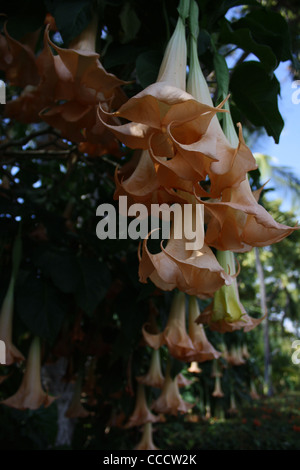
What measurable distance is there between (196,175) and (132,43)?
561 mm

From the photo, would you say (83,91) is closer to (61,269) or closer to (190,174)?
(190,174)

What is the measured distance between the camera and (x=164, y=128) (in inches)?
18.4

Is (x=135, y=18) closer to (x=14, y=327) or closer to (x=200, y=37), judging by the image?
(x=200, y=37)

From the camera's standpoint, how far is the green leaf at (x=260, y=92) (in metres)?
0.78

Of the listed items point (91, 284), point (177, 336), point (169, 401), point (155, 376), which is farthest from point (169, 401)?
point (91, 284)

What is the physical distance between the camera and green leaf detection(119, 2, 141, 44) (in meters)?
0.82

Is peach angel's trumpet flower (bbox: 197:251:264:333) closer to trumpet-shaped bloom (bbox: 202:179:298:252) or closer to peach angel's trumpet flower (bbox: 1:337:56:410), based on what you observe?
trumpet-shaped bloom (bbox: 202:179:298:252)


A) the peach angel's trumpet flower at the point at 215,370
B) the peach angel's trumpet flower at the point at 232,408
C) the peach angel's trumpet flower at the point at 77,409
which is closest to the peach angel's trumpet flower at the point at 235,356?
the peach angel's trumpet flower at the point at 215,370

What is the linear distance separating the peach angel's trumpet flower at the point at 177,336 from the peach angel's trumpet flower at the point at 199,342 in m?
0.02

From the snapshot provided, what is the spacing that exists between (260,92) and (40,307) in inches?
32.3

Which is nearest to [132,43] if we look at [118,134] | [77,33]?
[77,33]

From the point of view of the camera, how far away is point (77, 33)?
75 centimetres

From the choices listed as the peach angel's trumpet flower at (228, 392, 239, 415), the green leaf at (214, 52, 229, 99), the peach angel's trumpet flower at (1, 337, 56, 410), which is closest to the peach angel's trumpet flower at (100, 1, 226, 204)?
the green leaf at (214, 52, 229, 99)

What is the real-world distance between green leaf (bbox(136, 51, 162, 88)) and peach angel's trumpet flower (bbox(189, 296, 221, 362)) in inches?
24.2
